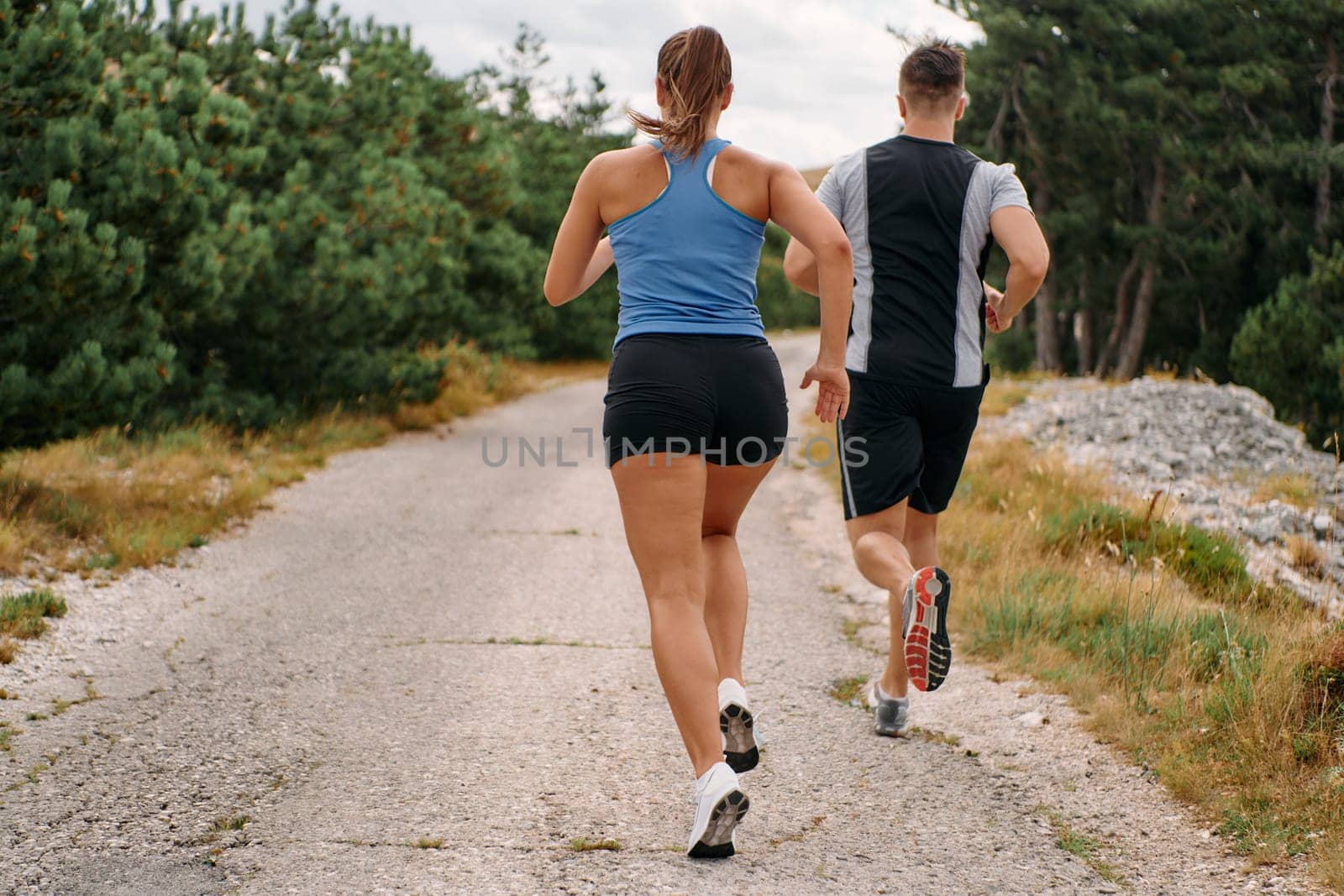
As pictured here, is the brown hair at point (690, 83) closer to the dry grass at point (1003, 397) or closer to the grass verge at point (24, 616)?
the grass verge at point (24, 616)

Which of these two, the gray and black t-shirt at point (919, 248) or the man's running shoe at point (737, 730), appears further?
the gray and black t-shirt at point (919, 248)

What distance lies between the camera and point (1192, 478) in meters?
10.9

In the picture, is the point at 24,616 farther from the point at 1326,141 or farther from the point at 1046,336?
the point at 1046,336

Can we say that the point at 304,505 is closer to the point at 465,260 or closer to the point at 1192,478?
the point at 1192,478

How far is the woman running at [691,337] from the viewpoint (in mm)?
2926

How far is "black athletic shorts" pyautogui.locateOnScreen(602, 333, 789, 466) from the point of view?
2.93 metres

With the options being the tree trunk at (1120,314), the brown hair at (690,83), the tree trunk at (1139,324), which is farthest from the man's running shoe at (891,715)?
the tree trunk at (1120,314)

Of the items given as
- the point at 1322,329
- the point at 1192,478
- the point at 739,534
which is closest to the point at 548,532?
the point at 739,534

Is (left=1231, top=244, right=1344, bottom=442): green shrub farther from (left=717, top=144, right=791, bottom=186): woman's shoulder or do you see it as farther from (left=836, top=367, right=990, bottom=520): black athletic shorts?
Answer: (left=717, top=144, right=791, bottom=186): woman's shoulder

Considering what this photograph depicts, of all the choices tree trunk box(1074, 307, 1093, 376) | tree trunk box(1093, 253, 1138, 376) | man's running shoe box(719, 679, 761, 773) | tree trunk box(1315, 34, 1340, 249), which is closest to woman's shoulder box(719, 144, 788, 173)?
man's running shoe box(719, 679, 761, 773)

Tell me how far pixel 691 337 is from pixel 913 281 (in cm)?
106

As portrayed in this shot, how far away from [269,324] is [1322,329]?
1610 cm

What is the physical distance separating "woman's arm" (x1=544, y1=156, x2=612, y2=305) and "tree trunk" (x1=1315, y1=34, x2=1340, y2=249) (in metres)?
21.4

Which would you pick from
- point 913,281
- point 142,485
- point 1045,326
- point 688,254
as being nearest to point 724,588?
point 688,254
